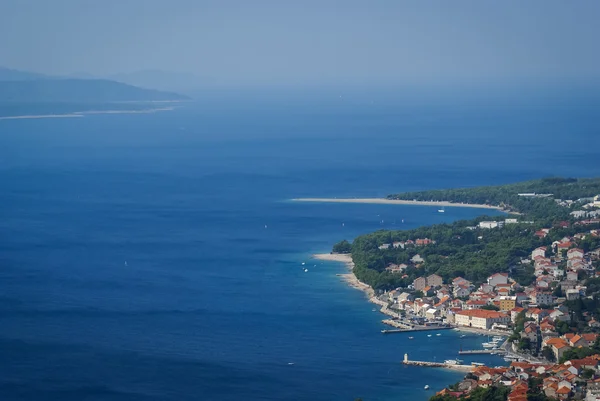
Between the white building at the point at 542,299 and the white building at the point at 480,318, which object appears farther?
the white building at the point at 542,299

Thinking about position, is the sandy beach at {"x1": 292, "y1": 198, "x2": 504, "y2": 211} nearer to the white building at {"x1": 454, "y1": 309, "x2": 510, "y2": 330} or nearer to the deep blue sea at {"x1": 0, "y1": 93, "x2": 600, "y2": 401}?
the deep blue sea at {"x1": 0, "y1": 93, "x2": 600, "y2": 401}

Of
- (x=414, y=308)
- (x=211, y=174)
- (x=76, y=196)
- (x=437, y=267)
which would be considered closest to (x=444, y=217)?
(x=437, y=267)

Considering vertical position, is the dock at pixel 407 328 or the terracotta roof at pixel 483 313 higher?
the terracotta roof at pixel 483 313

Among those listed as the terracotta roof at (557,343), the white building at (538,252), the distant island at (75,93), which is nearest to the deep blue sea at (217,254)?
the terracotta roof at (557,343)

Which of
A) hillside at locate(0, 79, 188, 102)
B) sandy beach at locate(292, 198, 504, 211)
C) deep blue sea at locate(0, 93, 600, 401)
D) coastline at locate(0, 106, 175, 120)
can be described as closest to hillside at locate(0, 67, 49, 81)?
hillside at locate(0, 79, 188, 102)

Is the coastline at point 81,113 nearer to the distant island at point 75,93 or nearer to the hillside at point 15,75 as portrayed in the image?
the distant island at point 75,93

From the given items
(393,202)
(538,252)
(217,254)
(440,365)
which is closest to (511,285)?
(538,252)
